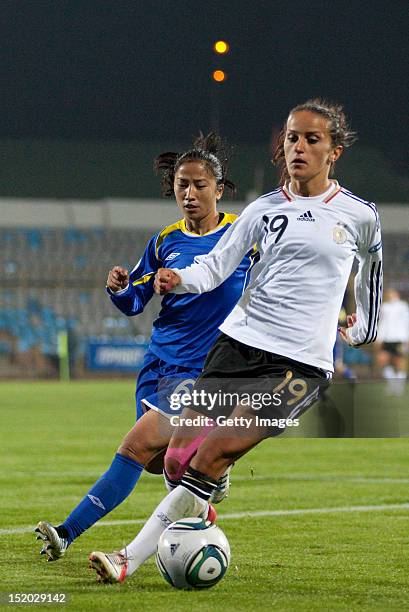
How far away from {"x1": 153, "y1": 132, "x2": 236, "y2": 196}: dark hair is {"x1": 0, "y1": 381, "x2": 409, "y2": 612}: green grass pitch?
1.56 m

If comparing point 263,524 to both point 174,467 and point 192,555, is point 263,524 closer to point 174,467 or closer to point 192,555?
point 174,467

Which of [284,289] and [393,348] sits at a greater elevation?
[284,289]

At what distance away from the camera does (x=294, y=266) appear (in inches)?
181

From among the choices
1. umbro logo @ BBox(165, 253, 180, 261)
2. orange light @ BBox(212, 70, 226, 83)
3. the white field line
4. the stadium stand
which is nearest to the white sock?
umbro logo @ BBox(165, 253, 180, 261)

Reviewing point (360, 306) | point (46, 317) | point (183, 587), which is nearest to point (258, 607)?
point (183, 587)

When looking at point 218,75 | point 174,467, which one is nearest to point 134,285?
point 174,467

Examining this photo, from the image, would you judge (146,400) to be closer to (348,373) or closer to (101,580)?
(101,580)

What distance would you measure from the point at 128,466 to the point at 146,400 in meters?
0.34

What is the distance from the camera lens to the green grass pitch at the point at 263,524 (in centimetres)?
467

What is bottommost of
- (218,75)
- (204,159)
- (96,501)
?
(96,501)

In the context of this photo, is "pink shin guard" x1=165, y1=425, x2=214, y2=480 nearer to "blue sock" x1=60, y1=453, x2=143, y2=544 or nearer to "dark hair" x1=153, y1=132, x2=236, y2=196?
"blue sock" x1=60, y1=453, x2=143, y2=544

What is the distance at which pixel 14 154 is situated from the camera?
44.8m

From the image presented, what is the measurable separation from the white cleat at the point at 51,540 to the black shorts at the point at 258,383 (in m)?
1.23

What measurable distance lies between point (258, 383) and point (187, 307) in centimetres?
131
